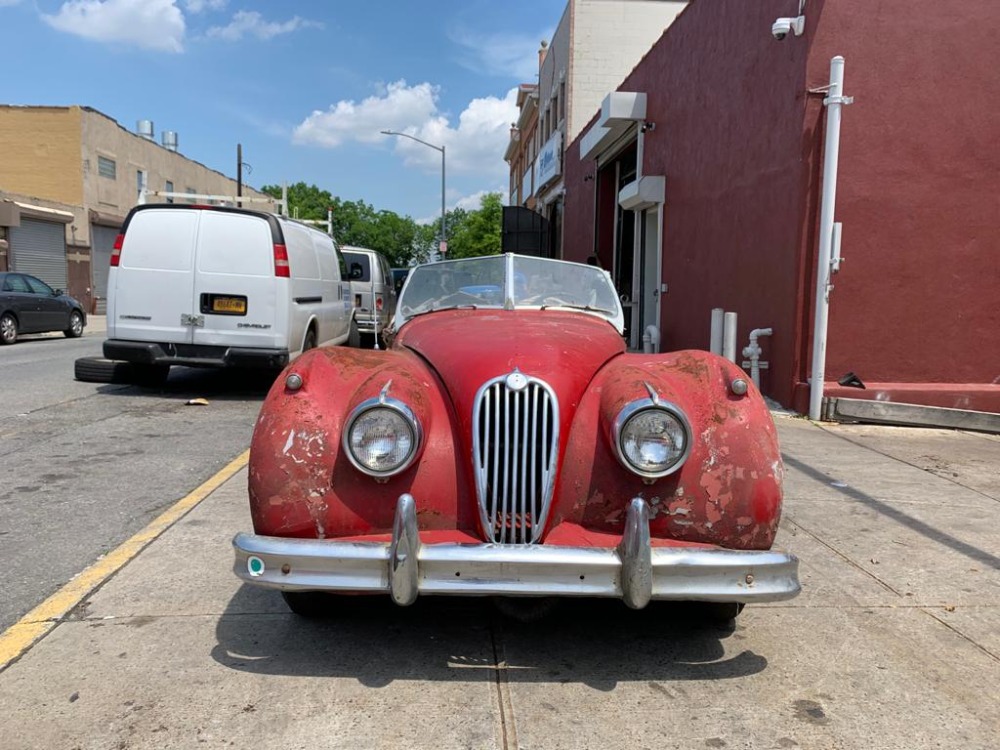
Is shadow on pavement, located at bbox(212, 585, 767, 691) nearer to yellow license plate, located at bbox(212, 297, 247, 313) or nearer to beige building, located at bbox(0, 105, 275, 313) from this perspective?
yellow license plate, located at bbox(212, 297, 247, 313)

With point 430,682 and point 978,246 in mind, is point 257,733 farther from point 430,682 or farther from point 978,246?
point 978,246

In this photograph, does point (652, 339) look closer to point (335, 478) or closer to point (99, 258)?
point (335, 478)

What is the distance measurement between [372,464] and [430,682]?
2.75 ft

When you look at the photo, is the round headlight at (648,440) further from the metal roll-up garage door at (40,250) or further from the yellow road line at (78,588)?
the metal roll-up garage door at (40,250)

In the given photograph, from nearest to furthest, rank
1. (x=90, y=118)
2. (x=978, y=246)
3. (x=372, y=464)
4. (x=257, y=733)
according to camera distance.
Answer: (x=257, y=733) < (x=372, y=464) < (x=978, y=246) < (x=90, y=118)

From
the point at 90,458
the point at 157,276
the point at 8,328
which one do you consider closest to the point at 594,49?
the point at 8,328

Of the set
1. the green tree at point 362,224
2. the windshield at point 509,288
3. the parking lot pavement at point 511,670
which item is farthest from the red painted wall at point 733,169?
the green tree at point 362,224

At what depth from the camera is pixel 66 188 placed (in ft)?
95.1

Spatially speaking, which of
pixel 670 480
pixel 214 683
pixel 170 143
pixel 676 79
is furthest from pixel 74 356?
Result: pixel 170 143

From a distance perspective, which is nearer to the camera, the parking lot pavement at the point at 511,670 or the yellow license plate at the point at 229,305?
the parking lot pavement at the point at 511,670

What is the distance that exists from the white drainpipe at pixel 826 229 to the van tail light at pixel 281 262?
5.78 metres

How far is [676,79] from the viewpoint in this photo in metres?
12.6

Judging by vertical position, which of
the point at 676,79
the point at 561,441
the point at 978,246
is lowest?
the point at 561,441

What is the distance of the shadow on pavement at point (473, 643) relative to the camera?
2963 mm
